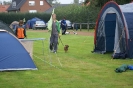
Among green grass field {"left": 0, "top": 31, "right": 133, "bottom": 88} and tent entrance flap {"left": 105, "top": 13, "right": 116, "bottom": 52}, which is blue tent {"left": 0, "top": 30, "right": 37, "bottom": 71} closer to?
green grass field {"left": 0, "top": 31, "right": 133, "bottom": 88}

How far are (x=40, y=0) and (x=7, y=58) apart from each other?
77.6 meters

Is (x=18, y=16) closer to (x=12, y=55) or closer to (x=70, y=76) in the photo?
(x=12, y=55)

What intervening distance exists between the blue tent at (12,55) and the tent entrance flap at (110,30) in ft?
22.3

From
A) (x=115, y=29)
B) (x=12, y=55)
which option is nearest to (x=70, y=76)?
(x=12, y=55)

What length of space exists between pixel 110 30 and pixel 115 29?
105 centimetres

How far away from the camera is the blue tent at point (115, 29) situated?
1570 centimetres

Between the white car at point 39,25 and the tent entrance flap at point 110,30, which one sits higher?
the tent entrance flap at point 110,30

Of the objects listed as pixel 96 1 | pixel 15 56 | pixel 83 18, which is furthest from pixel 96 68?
pixel 83 18

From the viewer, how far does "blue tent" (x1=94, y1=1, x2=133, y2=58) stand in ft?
51.5

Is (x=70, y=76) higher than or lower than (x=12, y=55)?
lower

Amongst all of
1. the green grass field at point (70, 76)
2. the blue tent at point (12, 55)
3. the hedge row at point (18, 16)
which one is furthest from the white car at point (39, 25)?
the blue tent at point (12, 55)

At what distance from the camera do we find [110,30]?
1831 centimetres

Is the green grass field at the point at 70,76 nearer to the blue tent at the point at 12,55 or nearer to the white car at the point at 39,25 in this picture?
the blue tent at the point at 12,55

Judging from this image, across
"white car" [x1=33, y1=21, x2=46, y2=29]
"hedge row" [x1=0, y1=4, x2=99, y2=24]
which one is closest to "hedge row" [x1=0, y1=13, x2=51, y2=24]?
"hedge row" [x1=0, y1=4, x2=99, y2=24]
